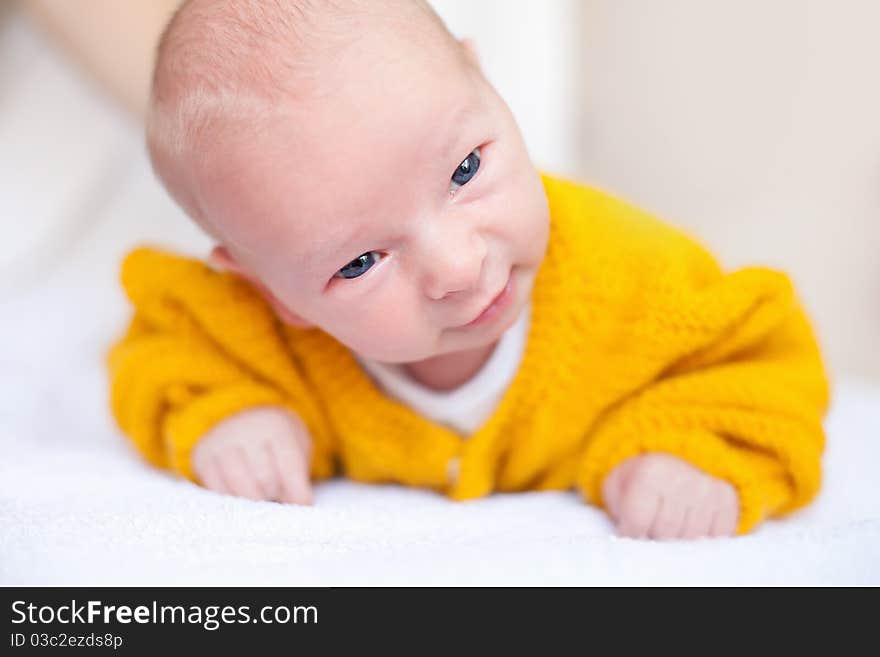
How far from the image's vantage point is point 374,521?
3.03ft

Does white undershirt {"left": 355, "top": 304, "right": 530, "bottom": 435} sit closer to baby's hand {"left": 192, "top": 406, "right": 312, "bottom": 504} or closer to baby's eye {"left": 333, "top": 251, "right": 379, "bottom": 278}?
baby's hand {"left": 192, "top": 406, "right": 312, "bottom": 504}

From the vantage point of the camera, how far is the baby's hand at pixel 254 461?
3.39 ft

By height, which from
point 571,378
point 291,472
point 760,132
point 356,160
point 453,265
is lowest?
point 760,132

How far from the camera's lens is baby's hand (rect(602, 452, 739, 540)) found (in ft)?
3.00

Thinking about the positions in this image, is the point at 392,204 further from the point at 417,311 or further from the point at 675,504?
the point at 675,504

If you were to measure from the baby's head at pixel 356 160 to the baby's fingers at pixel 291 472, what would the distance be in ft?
0.60

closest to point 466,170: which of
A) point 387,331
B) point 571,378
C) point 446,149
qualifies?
point 446,149

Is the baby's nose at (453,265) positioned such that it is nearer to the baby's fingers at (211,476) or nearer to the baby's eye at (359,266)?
the baby's eye at (359,266)

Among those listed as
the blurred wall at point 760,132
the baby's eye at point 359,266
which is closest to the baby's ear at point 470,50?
the baby's eye at point 359,266

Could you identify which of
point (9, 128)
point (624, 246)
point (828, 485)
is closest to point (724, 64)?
point (624, 246)

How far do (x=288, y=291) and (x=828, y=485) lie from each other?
0.57 metres

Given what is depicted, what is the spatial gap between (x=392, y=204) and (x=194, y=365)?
383 mm

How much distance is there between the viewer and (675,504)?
92 cm

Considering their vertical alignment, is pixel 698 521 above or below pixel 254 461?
below
